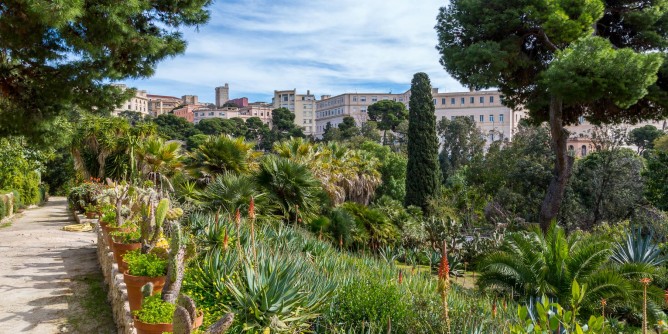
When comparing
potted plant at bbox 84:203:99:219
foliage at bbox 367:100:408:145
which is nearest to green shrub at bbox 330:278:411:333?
potted plant at bbox 84:203:99:219

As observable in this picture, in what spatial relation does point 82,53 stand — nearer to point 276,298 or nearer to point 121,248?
point 121,248

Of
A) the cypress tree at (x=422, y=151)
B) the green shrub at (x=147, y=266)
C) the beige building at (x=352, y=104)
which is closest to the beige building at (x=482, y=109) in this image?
the beige building at (x=352, y=104)

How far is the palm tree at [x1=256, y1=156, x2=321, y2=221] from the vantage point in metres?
12.4

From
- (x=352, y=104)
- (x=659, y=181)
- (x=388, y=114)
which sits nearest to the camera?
(x=659, y=181)

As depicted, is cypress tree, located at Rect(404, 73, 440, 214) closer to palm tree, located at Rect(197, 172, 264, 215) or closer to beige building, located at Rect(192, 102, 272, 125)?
palm tree, located at Rect(197, 172, 264, 215)

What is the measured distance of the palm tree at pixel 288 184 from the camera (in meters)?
12.4

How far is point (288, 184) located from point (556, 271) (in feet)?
22.2

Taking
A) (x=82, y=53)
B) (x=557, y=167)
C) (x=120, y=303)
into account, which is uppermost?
(x=82, y=53)

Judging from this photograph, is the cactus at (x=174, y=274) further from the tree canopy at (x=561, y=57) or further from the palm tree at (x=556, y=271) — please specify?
the tree canopy at (x=561, y=57)

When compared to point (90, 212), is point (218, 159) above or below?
above

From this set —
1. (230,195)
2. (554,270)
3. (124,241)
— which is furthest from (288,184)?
(554,270)

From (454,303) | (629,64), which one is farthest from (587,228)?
(454,303)

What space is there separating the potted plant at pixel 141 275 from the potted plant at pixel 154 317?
2.91 ft

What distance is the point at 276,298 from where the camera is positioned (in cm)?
402
